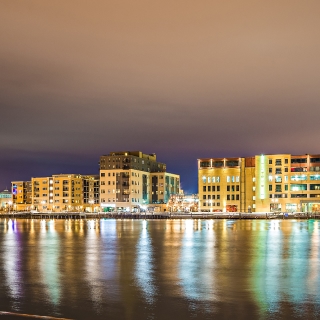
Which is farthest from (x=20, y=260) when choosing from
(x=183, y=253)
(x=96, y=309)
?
(x=96, y=309)

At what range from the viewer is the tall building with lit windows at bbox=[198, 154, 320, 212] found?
14712 cm

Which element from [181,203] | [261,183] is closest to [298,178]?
[261,183]

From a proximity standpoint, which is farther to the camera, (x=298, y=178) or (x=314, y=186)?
(x=298, y=178)

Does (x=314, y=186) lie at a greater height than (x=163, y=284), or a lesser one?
greater

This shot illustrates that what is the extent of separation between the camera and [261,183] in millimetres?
150000

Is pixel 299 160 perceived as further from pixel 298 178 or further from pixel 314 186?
pixel 314 186

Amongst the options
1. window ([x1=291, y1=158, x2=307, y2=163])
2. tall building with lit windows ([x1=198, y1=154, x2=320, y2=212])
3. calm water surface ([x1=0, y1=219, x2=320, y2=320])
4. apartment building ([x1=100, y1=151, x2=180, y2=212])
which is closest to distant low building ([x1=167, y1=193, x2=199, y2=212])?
apartment building ([x1=100, y1=151, x2=180, y2=212])

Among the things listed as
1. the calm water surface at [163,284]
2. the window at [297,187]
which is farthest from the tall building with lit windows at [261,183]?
the calm water surface at [163,284]

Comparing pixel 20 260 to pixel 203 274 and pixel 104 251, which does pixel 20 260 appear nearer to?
pixel 104 251

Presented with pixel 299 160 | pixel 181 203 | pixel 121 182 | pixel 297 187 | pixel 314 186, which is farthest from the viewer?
pixel 181 203

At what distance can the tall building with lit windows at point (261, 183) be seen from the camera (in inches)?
5792

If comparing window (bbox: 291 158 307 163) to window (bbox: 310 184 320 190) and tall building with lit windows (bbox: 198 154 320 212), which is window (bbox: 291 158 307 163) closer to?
tall building with lit windows (bbox: 198 154 320 212)

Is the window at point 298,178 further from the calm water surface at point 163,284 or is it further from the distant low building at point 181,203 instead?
the calm water surface at point 163,284

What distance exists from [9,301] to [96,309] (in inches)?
156
